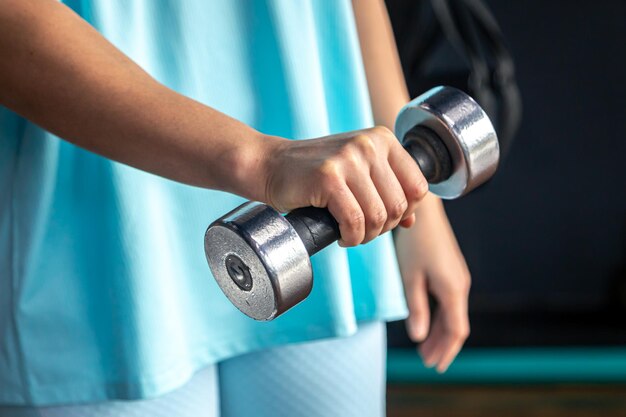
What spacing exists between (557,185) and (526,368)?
621mm

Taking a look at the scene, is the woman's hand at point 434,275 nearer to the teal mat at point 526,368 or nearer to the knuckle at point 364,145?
the knuckle at point 364,145

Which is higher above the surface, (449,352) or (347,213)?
(347,213)

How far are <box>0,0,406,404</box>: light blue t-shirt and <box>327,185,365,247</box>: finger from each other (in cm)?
21

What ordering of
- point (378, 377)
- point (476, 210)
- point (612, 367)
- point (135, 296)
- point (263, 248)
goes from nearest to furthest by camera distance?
point (263, 248)
point (135, 296)
point (378, 377)
point (612, 367)
point (476, 210)

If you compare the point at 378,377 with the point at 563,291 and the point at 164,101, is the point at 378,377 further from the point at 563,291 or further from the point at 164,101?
the point at 563,291

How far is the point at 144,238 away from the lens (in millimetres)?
661

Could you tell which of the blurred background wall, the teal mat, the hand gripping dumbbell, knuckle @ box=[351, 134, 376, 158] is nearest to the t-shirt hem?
the hand gripping dumbbell

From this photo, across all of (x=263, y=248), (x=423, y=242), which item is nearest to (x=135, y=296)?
(x=263, y=248)

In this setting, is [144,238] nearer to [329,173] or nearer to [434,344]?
[329,173]

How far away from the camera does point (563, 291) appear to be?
8.24 feet

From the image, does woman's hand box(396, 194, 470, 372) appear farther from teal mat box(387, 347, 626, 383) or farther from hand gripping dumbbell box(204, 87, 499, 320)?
teal mat box(387, 347, 626, 383)

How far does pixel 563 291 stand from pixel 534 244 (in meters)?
0.16

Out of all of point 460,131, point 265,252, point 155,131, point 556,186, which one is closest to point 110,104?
point 155,131

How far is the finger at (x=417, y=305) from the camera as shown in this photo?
0.88 metres
